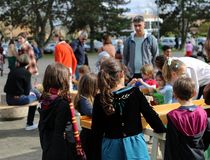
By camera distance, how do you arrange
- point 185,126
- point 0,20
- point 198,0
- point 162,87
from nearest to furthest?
point 185,126
point 162,87
point 0,20
point 198,0

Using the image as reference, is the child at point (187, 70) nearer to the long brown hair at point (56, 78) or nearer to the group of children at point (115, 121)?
the group of children at point (115, 121)

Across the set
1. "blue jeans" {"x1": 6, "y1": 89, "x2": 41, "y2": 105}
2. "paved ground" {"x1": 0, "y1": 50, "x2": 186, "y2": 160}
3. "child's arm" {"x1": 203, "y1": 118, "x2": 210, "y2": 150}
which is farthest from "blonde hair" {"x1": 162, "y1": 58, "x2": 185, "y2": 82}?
"blue jeans" {"x1": 6, "y1": 89, "x2": 41, "y2": 105}

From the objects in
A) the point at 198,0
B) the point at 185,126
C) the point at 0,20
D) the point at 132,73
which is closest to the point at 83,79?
the point at 185,126

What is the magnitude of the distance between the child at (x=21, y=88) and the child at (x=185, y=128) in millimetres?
4364

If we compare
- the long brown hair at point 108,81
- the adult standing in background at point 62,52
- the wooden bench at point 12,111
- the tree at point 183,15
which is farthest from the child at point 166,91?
the tree at point 183,15

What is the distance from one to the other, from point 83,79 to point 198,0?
2233 inches

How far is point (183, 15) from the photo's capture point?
193 ft

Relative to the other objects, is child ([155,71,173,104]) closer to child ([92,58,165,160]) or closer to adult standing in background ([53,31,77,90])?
child ([92,58,165,160])

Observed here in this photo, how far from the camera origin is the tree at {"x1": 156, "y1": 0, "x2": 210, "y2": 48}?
5898 centimetres

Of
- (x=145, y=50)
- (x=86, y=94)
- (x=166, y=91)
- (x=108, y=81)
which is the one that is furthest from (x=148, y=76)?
(x=108, y=81)

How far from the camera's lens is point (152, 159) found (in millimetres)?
4711

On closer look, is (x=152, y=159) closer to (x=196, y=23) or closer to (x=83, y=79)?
(x=83, y=79)

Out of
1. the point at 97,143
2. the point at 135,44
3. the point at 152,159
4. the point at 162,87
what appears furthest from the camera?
the point at 135,44

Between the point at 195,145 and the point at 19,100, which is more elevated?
the point at 195,145
